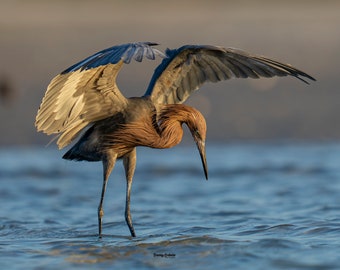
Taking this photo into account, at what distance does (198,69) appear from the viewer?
8266 mm

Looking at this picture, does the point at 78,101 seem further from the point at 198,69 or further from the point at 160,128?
the point at 198,69

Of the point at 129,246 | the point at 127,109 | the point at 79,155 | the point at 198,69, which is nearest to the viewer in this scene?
the point at 129,246

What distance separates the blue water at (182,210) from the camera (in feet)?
23.4

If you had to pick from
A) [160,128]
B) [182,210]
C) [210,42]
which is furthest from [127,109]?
[210,42]

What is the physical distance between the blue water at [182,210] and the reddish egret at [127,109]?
65cm

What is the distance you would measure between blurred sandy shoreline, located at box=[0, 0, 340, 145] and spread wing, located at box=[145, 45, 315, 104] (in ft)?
20.0

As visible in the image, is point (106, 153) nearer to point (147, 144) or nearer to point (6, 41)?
point (147, 144)

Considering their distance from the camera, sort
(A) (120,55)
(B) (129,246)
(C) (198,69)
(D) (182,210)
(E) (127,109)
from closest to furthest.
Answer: (A) (120,55)
(B) (129,246)
(E) (127,109)
(C) (198,69)
(D) (182,210)

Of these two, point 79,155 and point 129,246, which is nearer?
point 129,246

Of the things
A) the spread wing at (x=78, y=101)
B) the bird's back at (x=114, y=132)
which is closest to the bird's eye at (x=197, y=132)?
the bird's back at (x=114, y=132)

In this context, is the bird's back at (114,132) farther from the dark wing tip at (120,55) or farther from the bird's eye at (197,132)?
the dark wing tip at (120,55)

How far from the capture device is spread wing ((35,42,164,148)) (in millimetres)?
7480

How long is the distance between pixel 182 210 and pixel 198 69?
1907 mm

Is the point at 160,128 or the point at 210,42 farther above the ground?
the point at 210,42
